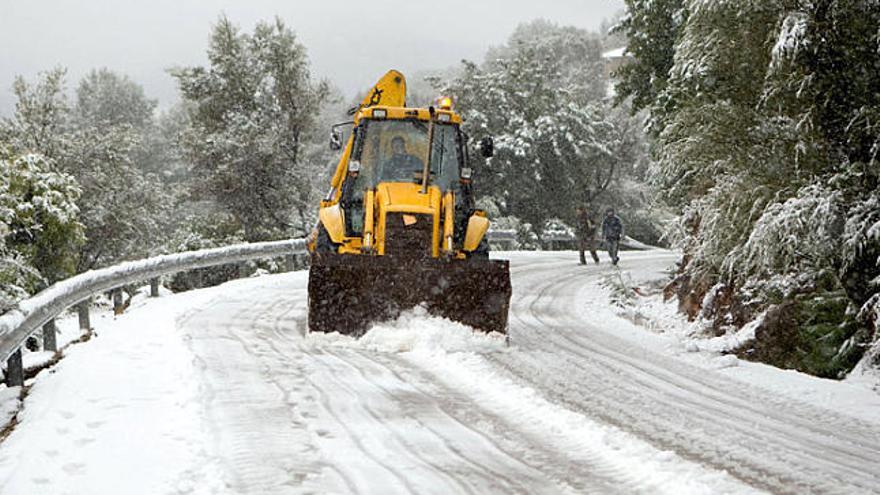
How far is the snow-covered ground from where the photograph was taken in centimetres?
468

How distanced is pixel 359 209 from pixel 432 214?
4.20 ft

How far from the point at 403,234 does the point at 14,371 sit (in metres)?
4.17

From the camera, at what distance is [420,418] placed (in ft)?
19.5

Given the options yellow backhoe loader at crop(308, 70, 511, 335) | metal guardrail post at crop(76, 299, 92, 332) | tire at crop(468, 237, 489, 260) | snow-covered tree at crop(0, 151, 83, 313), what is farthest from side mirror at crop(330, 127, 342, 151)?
snow-covered tree at crop(0, 151, 83, 313)

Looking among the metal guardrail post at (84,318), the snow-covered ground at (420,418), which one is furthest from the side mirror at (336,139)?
the metal guardrail post at (84,318)

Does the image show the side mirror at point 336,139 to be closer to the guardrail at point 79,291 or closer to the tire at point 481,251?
the tire at point 481,251

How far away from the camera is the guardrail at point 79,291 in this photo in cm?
688

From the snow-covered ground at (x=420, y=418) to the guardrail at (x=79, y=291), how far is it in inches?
16.3

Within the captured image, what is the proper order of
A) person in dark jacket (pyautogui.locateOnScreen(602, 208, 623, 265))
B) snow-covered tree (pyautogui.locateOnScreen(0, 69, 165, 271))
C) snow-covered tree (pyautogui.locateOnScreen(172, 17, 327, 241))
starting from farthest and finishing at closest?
snow-covered tree (pyautogui.locateOnScreen(172, 17, 327, 241)), snow-covered tree (pyautogui.locateOnScreen(0, 69, 165, 271)), person in dark jacket (pyautogui.locateOnScreen(602, 208, 623, 265))

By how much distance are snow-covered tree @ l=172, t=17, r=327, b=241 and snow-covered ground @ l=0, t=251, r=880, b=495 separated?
60.0 feet

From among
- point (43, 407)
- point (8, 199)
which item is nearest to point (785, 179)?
point (43, 407)

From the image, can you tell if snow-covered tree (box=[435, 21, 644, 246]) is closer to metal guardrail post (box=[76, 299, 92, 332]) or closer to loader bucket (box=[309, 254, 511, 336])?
metal guardrail post (box=[76, 299, 92, 332])

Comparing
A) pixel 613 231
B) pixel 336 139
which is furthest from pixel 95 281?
pixel 613 231

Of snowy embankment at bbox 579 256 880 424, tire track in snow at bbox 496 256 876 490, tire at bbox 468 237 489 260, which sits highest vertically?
tire at bbox 468 237 489 260
